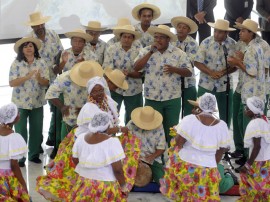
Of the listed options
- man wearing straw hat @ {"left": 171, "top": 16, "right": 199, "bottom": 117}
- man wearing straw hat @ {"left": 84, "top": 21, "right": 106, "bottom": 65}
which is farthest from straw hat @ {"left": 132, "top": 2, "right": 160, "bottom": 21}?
man wearing straw hat @ {"left": 84, "top": 21, "right": 106, "bottom": 65}

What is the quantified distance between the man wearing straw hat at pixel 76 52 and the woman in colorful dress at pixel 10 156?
1.80 metres

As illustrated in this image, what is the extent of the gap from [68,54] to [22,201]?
2.20 metres

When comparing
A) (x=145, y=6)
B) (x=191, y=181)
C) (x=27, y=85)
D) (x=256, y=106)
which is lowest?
(x=191, y=181)

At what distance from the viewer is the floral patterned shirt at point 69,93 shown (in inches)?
266

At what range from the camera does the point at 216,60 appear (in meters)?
7.62

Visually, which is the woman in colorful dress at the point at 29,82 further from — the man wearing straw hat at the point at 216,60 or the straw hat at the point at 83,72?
the man wearing straw hat at the point at 216,60

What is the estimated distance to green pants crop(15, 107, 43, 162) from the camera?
7.30m

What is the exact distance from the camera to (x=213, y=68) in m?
7.66

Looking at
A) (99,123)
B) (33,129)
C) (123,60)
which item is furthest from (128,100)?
(99,123)

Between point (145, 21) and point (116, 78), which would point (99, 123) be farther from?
point (145, 21)

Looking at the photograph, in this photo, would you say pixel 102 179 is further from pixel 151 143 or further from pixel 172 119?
pixel 172 119

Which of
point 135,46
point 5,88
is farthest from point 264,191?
point 5,88

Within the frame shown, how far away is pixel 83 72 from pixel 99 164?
68.7 inches

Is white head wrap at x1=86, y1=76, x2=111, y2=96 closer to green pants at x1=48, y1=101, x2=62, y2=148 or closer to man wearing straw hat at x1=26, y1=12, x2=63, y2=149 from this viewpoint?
green pants at x1=48, y1=101, x2=62, y2=148
